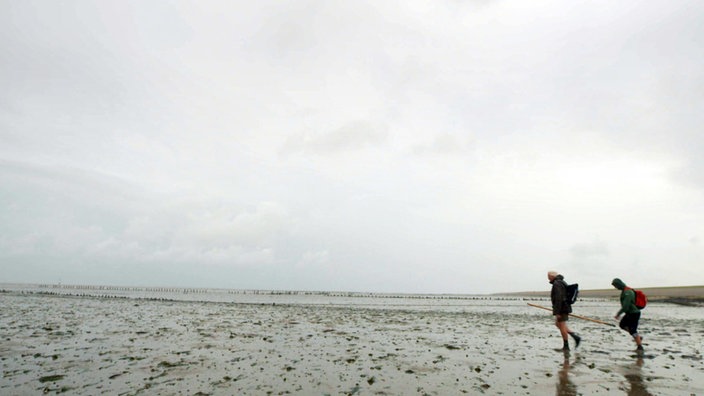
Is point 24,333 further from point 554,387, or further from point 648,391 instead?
point 648,391

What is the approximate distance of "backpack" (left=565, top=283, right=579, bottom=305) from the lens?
1517 centimetres

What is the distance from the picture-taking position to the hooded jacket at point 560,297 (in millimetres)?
15117

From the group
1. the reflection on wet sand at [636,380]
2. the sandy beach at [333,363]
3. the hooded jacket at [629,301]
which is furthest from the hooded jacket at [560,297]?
the reflection on wet sand at [636,380]

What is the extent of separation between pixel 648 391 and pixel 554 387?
2.19 m

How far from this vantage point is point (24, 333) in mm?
17703

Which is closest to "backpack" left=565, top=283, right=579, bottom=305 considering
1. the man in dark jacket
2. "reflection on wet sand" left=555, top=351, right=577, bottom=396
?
the man in dark jacket

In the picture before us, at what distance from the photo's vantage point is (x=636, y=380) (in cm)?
1016

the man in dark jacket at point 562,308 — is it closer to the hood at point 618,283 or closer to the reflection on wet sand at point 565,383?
the hood at point 618,283

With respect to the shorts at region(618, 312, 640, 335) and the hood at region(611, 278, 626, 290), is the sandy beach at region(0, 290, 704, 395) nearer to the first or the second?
the shorts at region(618, 312, 640, 335)

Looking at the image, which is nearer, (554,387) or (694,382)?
(554,387)

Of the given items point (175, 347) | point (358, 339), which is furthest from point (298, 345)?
point (175, 347)

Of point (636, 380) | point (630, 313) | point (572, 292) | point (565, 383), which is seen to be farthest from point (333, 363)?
point (630, 313)

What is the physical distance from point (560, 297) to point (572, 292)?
58 cm

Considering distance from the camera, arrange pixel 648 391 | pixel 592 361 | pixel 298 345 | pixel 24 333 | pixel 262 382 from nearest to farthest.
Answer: pixel 648 391
pixel 262 382
pixel 592 361
pixel 298 345
pixel 24 333
